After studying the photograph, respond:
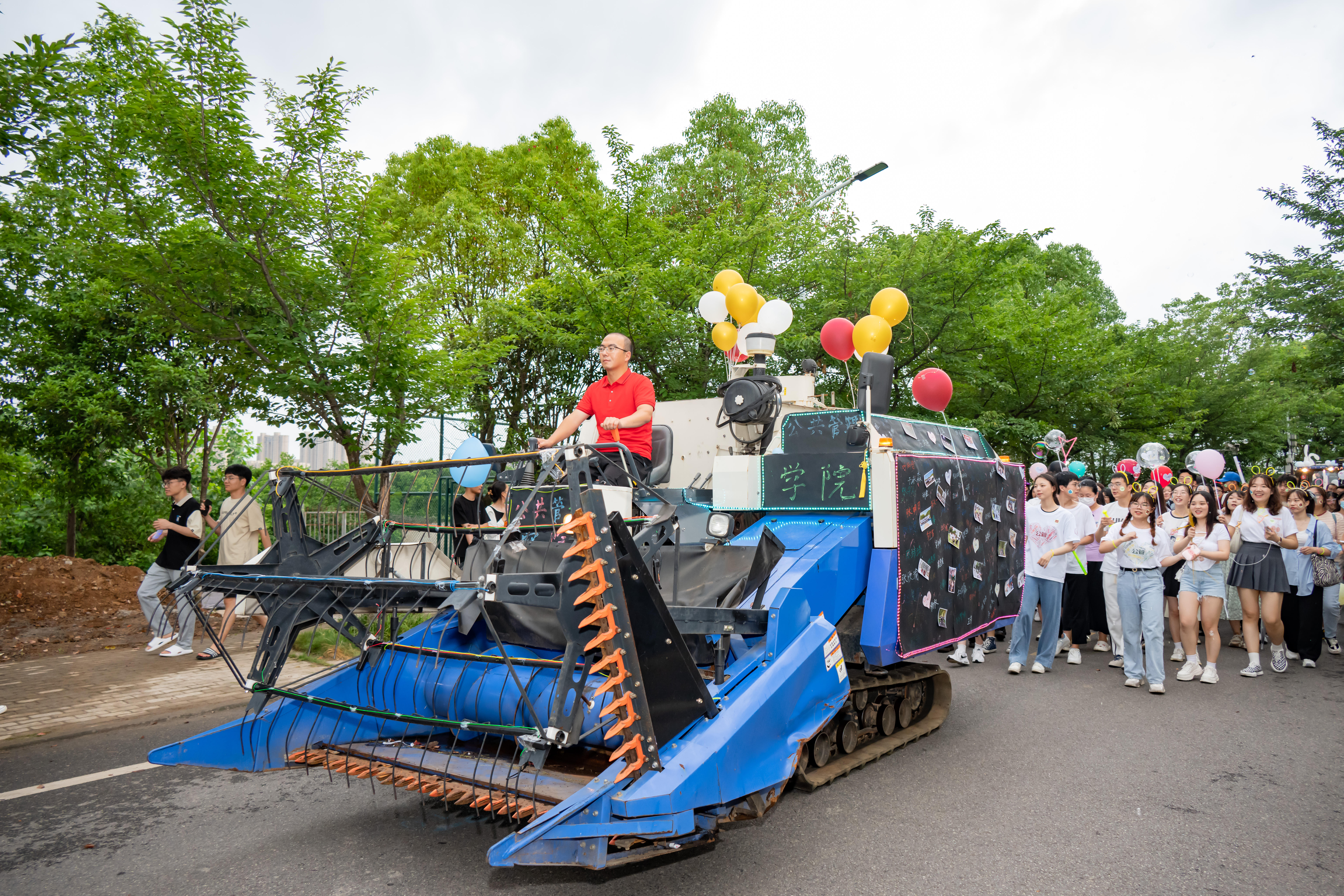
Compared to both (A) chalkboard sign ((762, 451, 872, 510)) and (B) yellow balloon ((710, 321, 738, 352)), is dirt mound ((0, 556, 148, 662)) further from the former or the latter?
(A) chalkboard sign ((762, 451, 872, 510))

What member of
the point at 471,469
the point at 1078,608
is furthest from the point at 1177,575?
the point at 471,469

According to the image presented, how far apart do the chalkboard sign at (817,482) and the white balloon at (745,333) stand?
129 centimetres

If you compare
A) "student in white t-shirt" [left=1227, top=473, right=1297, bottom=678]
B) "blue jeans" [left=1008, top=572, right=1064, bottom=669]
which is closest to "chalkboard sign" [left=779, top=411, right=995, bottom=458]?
"blue jeans" [left=1008, top=572, right=1064, bottom=669]

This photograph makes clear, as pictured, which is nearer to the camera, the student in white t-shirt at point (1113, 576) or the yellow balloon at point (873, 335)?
the yellow balloon at point (873, 335)

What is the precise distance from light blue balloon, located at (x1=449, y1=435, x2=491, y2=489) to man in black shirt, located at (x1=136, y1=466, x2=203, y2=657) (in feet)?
7.92

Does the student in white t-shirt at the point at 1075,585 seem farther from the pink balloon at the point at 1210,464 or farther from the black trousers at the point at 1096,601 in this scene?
the pink balloon at the point at 1210,464

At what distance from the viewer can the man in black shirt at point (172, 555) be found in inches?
287

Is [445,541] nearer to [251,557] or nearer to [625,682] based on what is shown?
[625,682]

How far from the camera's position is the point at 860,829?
391 cm

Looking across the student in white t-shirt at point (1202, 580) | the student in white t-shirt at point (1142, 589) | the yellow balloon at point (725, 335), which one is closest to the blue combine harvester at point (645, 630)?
the student in white t-shirt at point (1142, 589)

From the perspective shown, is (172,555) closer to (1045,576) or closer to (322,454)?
(322,454)

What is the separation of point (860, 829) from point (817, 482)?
196 centimetres

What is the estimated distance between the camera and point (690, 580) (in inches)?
171

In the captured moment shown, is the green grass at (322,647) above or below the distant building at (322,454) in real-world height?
below
